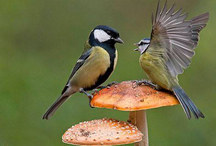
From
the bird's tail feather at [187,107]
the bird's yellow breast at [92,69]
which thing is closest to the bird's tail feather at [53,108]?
the bird's yellow breast at [92,69]

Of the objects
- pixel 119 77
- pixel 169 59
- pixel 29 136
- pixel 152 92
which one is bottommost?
Result: pixel 29 136

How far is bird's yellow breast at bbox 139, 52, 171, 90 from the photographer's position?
4.55 m

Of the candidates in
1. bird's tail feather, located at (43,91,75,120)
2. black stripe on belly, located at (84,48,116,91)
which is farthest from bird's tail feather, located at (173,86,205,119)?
bird's tail feather, located at (43,91,75,120)

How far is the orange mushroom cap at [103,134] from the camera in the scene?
13.2 ft

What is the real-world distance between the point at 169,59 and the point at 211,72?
2.76 m

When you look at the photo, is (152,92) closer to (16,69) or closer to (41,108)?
(41,108)

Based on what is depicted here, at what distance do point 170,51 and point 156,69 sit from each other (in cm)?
26

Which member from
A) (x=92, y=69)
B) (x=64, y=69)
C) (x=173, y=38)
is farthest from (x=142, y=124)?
(x=64, y=69)

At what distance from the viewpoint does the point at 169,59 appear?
4539 mm

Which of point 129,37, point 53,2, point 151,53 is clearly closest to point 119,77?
point 129,37

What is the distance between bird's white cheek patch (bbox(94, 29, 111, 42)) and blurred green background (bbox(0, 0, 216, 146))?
6.71 ft

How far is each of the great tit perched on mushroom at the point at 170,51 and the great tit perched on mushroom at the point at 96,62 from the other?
1.69ft

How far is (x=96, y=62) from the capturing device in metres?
5.20

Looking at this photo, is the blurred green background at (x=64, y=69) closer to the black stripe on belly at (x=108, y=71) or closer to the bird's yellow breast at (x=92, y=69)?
the bird's yellow breast at (x=92, y=69)
